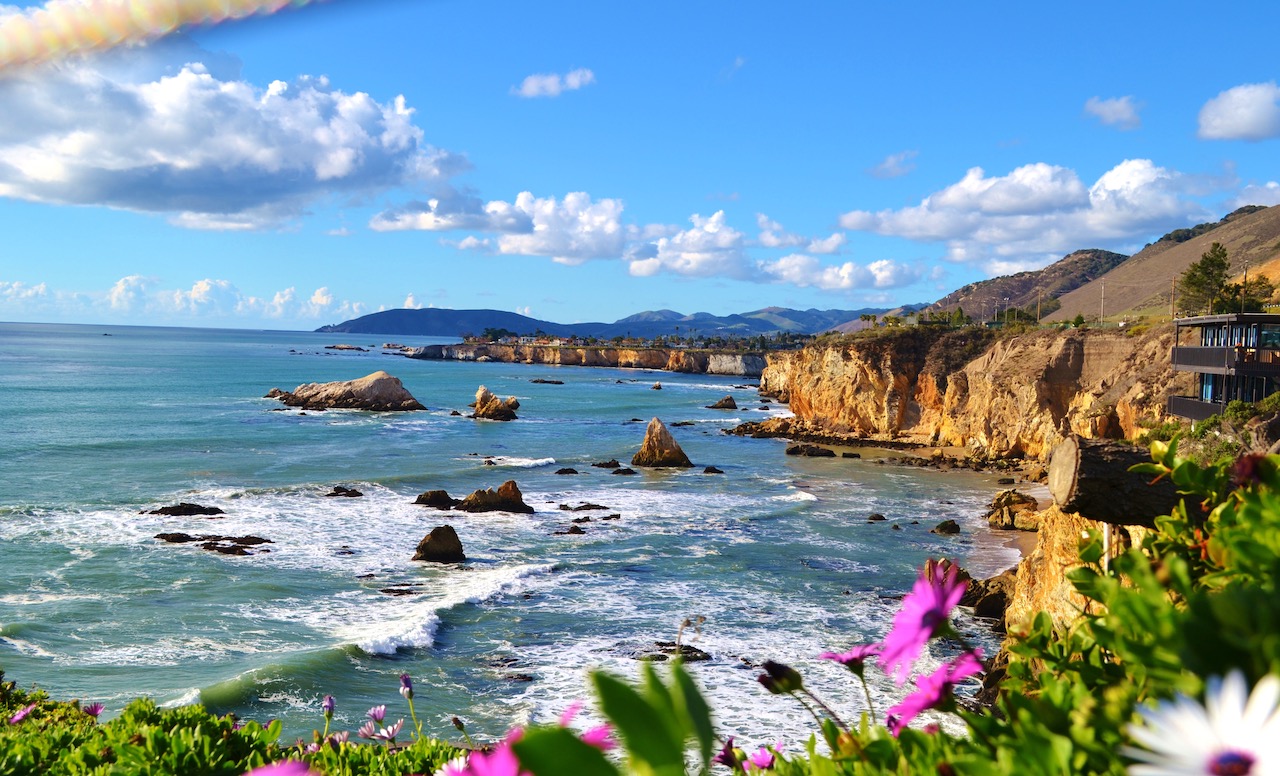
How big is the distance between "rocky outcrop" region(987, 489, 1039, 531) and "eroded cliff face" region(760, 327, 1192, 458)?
6.97m

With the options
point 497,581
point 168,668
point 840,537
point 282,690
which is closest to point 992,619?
point 840,537

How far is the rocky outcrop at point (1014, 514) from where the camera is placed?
3294cm

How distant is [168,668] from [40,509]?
21253 millimetres

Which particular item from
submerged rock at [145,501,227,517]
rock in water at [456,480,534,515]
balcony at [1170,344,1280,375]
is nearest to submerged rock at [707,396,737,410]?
rock in water at [456,480,534,515]

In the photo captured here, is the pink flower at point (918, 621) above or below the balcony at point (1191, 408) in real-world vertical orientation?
above

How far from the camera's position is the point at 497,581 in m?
24.8

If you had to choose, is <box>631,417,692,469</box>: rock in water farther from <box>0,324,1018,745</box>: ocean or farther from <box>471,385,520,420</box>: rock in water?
<box>471,385,520,420</box>: rock in water

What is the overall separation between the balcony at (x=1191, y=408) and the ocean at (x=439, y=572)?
841cm

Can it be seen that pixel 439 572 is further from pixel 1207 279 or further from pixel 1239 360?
pixel 1207 279

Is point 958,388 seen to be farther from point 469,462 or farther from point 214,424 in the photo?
point 214,424

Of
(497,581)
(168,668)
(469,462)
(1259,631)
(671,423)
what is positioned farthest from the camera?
(671,423)

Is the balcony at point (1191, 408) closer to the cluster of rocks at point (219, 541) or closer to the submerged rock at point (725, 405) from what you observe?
the cluster of rocks at point (219, 541)

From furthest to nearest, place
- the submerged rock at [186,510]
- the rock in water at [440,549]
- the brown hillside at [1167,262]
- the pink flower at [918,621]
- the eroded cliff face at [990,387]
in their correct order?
the brown hillside at [1167,262]
the eroded cliff face at [990,387]
the submerged rock at [186,510]
the rock in water at [440,549]
the pink flower at [918,621]

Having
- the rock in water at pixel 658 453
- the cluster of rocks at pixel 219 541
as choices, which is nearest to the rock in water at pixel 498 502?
the cluster of rocks at pixel 219 541
